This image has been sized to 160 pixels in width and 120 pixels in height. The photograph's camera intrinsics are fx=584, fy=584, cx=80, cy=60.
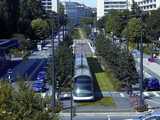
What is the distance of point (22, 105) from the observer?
22594 millimetres

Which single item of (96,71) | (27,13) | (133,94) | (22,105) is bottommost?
(96,71)

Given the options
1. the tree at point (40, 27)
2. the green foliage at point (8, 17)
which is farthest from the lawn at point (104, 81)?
the tree at point (40, 27)

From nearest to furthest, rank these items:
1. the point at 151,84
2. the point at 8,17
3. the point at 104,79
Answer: the point at 151,84 < the point at 104,79 < the point at 8,17

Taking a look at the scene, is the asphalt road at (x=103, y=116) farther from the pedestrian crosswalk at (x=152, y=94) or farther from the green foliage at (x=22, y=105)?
the green foliage at (x=22, y=105)

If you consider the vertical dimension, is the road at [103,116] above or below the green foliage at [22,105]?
below

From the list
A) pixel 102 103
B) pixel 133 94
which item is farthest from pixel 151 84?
pixel 102 103

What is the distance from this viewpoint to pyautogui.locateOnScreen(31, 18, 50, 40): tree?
440 feet

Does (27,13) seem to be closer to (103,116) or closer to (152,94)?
(152,94)

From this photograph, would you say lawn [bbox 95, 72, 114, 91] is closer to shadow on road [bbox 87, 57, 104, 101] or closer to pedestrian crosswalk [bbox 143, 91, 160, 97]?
shadow on road [bbox 87, 57, 104, 101]

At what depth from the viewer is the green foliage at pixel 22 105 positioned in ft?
69.6

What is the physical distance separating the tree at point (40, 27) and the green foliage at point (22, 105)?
110168 mm

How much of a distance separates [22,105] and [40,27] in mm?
112749

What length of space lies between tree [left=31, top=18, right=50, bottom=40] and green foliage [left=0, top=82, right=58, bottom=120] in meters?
110

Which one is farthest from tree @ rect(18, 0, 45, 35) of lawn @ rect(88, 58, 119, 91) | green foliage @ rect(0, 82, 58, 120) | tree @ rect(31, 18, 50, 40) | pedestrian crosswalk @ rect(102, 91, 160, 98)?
green foliage @ rect(0, 82, 58, 120)
